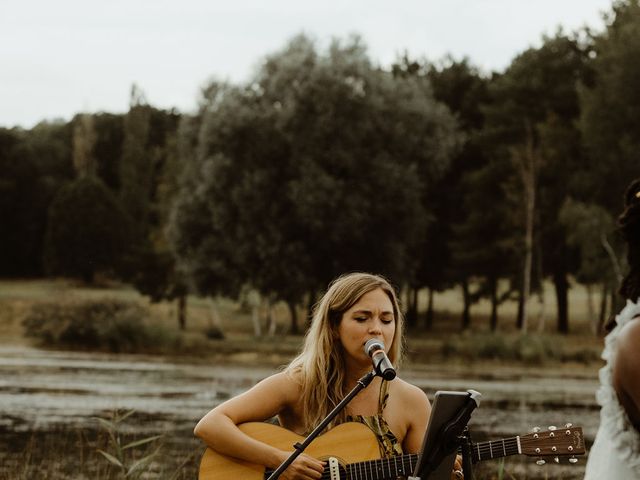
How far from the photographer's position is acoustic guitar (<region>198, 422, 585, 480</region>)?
4508mm

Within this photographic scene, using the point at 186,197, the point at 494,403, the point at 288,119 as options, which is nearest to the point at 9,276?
the point at 186,197

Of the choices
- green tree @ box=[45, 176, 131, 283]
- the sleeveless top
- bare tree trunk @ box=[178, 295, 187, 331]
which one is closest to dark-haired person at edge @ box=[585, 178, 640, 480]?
the sleeveless top

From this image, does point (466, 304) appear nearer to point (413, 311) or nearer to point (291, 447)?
point (413, 311)

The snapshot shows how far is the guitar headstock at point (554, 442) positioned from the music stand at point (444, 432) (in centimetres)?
96

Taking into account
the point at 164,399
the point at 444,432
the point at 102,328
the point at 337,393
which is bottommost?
the point at 102,328

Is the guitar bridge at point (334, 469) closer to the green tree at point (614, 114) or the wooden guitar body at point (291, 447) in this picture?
the wooden guitar body at point (291, 447)

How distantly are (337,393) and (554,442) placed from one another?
1.03 meters

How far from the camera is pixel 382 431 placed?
5.11 meters

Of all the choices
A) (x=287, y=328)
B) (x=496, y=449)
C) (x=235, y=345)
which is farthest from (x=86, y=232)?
(x=496, y=449)

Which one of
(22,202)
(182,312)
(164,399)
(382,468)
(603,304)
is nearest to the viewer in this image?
(382,468)

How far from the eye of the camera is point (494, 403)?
A: 2205cm

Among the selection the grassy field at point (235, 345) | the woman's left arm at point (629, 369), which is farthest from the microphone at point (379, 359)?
the grassy field at point (235, 345)

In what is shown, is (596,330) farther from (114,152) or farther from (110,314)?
(114,152)

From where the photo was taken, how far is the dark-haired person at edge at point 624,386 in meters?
2.95
